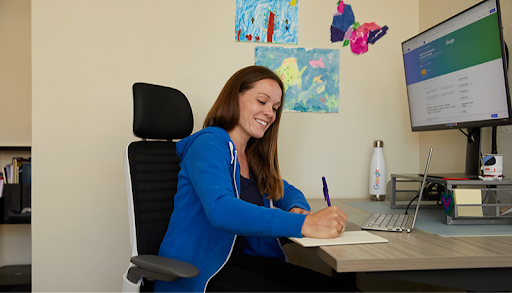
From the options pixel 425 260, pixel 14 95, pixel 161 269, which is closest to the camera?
pixel 425 260

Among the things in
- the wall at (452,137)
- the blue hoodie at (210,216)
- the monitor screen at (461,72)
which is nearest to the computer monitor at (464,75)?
the monitor screen at (461,72)

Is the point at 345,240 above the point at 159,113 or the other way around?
the other way around

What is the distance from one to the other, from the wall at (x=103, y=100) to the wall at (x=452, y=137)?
Result: 20.8 inches

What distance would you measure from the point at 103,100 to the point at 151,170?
750 millimetres

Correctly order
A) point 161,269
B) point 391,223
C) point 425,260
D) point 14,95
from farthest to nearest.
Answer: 1. point 14,95
2. point 391,223
3. point 161,269
4. point 425,260

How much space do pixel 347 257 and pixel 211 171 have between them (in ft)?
1.41

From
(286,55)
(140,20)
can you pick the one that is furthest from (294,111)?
(140,20)

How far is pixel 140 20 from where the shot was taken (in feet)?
5.82

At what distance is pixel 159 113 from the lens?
1.22 m

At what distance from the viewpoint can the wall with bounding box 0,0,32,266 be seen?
2.40 meters

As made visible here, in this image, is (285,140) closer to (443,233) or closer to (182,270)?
(443,233)

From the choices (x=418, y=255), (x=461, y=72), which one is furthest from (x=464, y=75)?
(x=418, y=255)

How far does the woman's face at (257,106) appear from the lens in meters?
1.25

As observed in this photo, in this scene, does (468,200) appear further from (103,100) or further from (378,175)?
(103,100)
